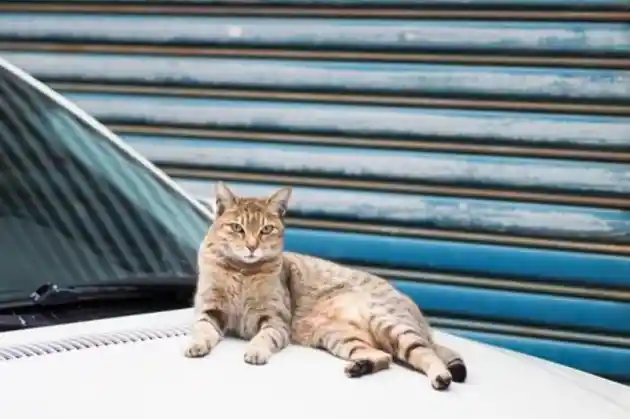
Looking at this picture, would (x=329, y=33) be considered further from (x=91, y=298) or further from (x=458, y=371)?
(x=458, y=371)

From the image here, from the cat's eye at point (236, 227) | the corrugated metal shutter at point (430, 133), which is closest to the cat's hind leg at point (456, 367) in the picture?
the cat's eye at point (236, 227)

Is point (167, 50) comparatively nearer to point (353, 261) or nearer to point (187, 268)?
point (353, 261)

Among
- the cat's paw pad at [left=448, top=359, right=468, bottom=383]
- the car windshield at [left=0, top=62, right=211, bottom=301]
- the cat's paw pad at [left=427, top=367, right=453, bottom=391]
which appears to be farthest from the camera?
the car windshield at [left=0, top=62, right=211, bottom=301]

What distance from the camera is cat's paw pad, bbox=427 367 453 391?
199cm

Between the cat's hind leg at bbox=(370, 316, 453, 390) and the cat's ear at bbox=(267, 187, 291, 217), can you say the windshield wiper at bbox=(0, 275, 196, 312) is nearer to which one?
the cat's ear at bbox=(267, 187, 291, 217)

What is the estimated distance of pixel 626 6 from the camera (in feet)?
13.3

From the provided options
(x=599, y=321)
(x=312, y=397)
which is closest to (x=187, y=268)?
(x=312, y=397)

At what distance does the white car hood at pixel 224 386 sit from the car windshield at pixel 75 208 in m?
0.23

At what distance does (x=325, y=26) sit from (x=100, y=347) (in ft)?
8.81

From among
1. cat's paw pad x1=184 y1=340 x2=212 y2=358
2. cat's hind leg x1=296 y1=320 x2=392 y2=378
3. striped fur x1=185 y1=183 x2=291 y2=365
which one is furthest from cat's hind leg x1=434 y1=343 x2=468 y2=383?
cat's paw pad x1=184 y1=340 x2=212 y2=358

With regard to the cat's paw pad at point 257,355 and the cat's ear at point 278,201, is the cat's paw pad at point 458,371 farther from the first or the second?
the cat's ear at point 278,201

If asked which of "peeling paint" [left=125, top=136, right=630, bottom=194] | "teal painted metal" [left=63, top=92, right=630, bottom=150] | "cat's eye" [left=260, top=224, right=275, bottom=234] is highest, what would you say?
"teal painted metal" [left=63, top=92, right=630, bottom=150]

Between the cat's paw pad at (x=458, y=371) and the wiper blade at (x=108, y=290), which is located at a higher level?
the wiper blade at (x=108, y=290)

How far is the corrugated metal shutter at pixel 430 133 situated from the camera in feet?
13.6
